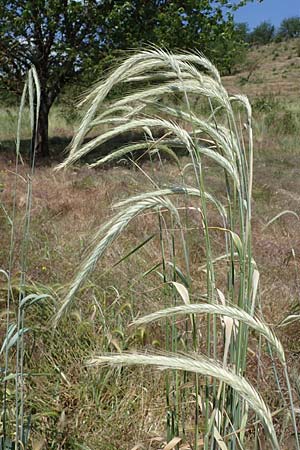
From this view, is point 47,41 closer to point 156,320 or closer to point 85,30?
point 85,30

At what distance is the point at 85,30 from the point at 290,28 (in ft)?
205

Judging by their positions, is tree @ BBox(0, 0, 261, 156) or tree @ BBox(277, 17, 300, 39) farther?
tree @ BBox(277, 17, 300, 39)

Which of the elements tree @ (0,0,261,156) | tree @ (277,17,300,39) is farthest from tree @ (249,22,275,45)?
tree @ (0,0,261,156)

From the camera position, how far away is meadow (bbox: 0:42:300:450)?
1065mm

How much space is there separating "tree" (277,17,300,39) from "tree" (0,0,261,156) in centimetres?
5925

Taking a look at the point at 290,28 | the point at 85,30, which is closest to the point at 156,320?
the point at 85,30

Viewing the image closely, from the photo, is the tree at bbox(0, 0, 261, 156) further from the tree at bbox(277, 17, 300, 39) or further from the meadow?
the tree at bbox(277, 17, 300, 39)

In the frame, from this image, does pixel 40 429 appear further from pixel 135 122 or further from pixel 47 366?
pixel 135 122

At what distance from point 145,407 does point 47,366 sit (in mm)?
476

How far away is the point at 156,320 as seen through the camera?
1105 millimetres

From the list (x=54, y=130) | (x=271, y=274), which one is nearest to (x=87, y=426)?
Result: (x=271, y=274)

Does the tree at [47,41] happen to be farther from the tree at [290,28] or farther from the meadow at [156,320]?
the tree at [290,28]

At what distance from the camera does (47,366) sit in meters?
2.12

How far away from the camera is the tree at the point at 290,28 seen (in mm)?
64625
